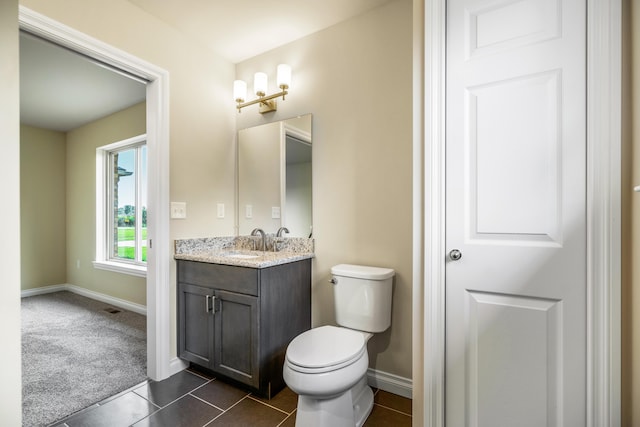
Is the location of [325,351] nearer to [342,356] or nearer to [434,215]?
[342,356]

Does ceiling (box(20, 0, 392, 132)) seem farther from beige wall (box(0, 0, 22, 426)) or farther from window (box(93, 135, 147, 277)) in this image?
beige wall (box(0, 0, 22, 426))

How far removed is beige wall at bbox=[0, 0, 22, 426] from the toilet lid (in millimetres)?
983

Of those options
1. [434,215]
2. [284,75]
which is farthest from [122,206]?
[434,215]

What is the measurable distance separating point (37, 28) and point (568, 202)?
2.53 metres

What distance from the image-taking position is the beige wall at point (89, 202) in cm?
361

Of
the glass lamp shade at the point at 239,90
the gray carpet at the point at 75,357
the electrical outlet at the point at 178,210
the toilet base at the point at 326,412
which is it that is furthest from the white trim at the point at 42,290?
the toilet base at the point at 326,412

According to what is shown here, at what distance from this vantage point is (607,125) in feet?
→ 3.37

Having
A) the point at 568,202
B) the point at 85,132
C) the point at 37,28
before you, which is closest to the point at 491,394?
the point at 568,202

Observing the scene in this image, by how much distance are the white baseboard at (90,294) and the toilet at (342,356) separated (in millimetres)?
2749

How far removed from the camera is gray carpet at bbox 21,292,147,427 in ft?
5.92

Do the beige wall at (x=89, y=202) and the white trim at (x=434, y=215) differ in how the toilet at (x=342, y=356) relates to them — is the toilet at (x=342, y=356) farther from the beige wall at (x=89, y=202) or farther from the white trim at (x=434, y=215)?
the beige wall at (x=89, y=202)

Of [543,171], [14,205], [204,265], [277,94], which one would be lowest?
[204,265]

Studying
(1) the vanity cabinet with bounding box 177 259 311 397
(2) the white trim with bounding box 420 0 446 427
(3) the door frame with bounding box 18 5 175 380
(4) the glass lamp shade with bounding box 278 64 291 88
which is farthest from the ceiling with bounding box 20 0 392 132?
(1) the vanity cabinet with bounding box 177 259 311 397

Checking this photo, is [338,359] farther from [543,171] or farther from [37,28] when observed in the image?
[37,28]
